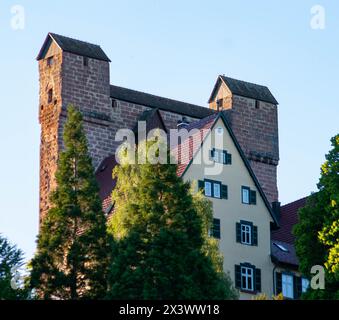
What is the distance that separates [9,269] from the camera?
51.9 metres

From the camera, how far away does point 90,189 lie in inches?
2024

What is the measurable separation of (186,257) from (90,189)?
18.2ft

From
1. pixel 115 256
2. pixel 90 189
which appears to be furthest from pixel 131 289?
pixel 90 189

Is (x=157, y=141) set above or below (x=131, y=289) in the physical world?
above

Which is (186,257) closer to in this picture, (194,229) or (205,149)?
(194,229)

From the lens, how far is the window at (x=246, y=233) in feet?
203

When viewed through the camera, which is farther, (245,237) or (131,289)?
(245,237)

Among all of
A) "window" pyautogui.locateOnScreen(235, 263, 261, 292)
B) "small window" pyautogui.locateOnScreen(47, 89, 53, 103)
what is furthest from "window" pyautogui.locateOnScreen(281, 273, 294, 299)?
"small window" pyautogui.locateOnScreen(47, 89, 53, 103)

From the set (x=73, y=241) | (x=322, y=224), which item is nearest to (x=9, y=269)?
(x=73, y=241)

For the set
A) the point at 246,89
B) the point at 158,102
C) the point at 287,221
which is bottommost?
the point at 287,221

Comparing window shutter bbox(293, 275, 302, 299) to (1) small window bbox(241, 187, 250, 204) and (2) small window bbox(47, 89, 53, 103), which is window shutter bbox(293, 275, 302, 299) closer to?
(1) small window bbox(241, 187, 250, 204)

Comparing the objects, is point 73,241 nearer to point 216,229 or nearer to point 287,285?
point 216,229

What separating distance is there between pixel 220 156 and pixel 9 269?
13623 mm
